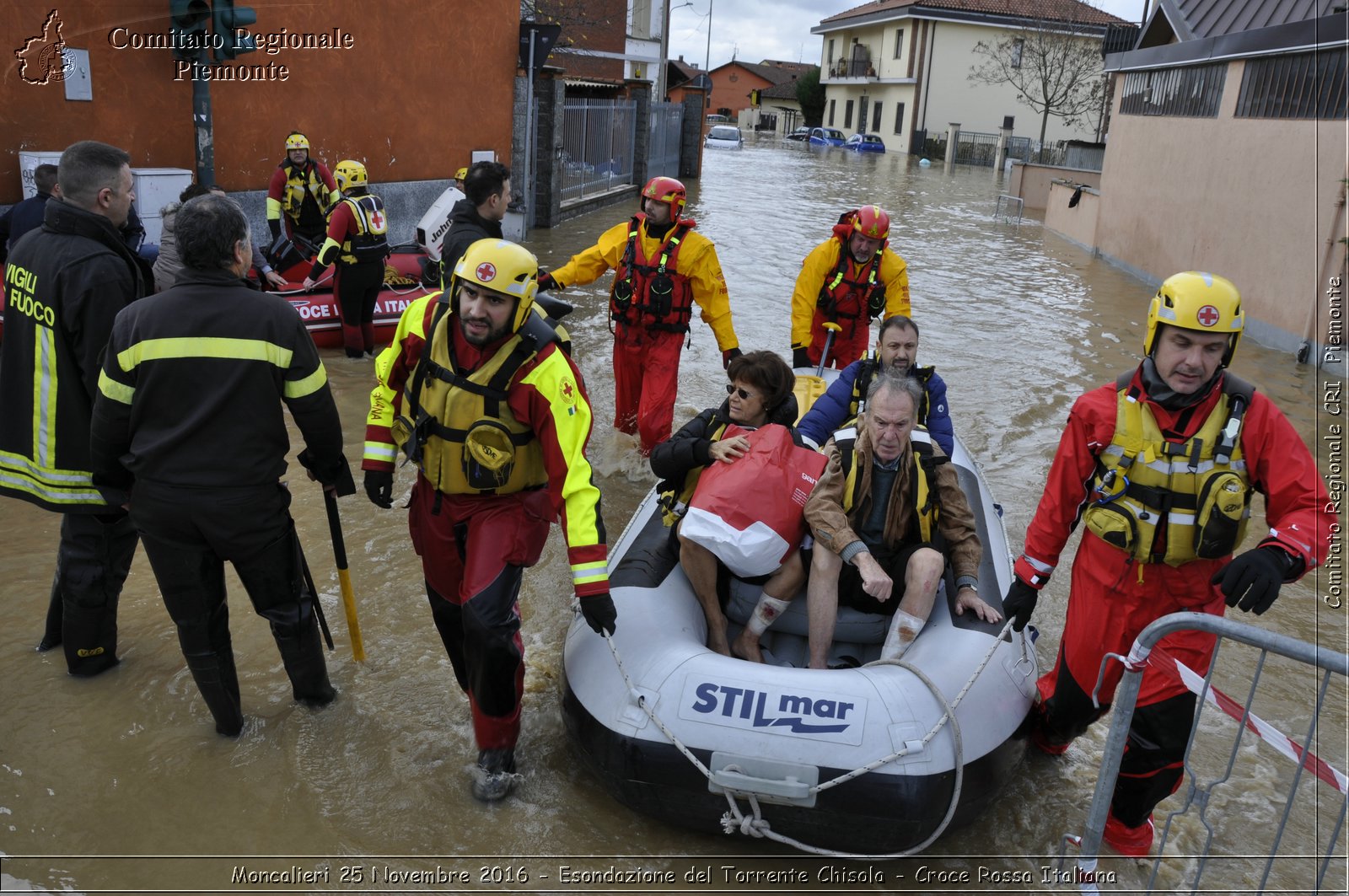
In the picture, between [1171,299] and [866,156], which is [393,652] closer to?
[1171,299]

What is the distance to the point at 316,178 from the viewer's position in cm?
934

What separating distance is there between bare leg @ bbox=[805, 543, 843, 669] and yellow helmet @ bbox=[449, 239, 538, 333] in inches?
58.7

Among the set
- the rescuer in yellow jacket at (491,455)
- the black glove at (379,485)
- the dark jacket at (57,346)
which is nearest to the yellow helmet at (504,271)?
the rescuer in yellow jacket at (491,455)

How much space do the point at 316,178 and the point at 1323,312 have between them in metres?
10.3

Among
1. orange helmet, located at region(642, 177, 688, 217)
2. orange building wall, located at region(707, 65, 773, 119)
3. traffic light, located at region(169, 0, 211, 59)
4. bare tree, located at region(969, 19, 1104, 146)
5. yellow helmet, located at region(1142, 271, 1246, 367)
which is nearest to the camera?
yellow helmet, located at region(1142, 271, 1246, 367)

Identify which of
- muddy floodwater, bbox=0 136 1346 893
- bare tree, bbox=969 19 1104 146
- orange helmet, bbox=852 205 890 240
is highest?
bare tree, bbox=969 19 1104 146

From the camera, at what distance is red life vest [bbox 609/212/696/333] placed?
6191 mm

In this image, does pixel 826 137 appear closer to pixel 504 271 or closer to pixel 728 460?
pixel 728 460

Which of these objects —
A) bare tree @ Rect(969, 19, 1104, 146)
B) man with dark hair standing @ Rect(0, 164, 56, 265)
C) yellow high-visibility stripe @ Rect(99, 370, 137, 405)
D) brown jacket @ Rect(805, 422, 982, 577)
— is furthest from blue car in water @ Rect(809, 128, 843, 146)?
yellow high-visibility stripe @ Rect(99, 370, 137, 405)

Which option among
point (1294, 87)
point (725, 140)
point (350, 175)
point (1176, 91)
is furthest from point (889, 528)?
point (725, 140)

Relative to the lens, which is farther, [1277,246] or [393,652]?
[1277,246]

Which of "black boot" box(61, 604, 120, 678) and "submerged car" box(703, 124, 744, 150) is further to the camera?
"submerged car" box(703, 124, 744, 150)

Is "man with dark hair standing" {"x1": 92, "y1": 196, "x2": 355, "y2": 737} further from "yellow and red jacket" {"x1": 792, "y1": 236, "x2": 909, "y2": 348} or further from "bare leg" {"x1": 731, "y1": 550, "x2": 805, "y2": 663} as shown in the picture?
"yellow and red jacket" {"x1": 792, "y1": 236, "x2": 909, "y2": 348}

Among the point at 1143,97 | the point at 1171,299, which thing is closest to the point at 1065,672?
the point at 1171,299
